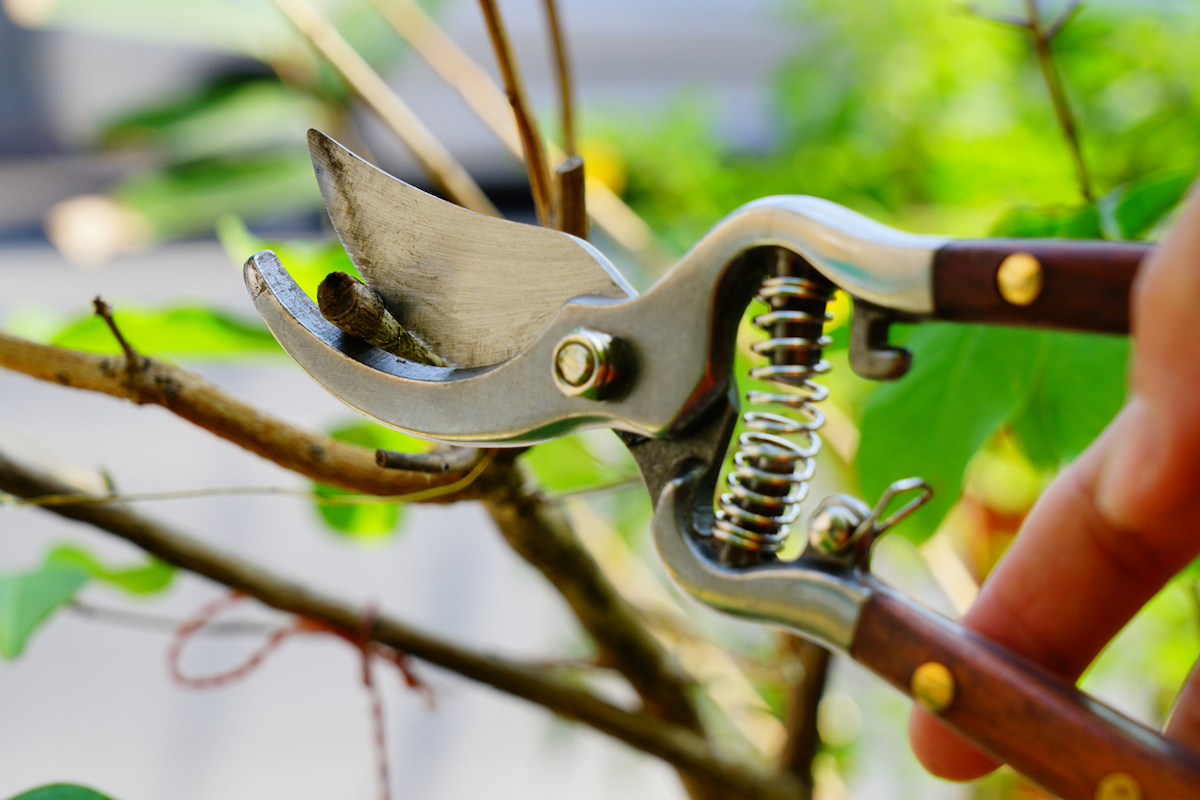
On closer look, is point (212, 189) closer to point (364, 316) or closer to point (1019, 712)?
point (364, 316)

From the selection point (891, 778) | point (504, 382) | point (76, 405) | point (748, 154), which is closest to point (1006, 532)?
point (891, 778)

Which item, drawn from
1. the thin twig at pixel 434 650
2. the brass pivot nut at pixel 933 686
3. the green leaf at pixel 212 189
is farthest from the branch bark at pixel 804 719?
the green leaf at pixel 212 189

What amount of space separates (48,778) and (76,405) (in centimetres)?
35

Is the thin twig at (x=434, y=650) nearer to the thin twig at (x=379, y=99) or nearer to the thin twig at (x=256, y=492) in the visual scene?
the thin twig at (x=256, y=492)

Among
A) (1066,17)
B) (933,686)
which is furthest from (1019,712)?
(1066,17)

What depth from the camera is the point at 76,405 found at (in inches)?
33.8

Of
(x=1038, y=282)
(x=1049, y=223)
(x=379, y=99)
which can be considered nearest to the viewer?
(x=1038, y=282)

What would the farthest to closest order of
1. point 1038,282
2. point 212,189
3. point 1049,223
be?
1. point 212,189
2. point 1049,223
3. point 1038,282

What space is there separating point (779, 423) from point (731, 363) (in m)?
0.02

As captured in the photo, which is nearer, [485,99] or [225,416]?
[225,416]

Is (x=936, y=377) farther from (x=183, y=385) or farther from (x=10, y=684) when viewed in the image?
(x=10, y=684)

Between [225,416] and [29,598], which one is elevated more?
[225,416]

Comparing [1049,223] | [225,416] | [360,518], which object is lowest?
[360,518]

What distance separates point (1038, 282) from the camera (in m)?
0.15
